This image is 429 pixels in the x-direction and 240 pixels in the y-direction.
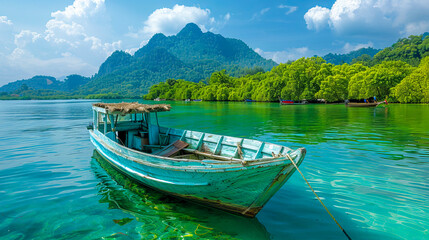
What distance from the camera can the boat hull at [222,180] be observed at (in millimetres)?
6059

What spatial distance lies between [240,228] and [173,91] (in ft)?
609

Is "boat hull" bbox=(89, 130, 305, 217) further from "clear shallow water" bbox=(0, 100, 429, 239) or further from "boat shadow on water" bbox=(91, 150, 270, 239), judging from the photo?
"clear shallow water" bbox=(0, 100, 429, 239)

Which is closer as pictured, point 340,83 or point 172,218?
point 172,218

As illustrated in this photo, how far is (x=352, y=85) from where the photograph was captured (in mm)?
79188

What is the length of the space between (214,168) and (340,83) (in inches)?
3522

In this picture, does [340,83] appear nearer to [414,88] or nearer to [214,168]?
[414,88]

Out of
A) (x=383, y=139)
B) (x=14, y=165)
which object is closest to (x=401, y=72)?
(x=383, y=139)

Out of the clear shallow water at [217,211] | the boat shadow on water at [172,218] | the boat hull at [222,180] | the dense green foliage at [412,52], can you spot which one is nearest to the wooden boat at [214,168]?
the boat hull at [222,180]

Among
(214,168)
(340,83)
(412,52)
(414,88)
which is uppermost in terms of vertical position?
(412,52)

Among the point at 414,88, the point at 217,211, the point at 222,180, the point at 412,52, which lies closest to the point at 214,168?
the point at 222,180

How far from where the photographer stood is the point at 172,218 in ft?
24.3

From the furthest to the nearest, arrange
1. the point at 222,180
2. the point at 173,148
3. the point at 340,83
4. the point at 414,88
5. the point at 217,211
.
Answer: the point at 340,83 → the point at 414,88 → the point at 173,148 → the point at 217,211 → the point at 222,180

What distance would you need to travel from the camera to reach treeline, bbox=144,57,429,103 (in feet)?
228

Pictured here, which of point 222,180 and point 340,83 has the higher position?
point 340,83
